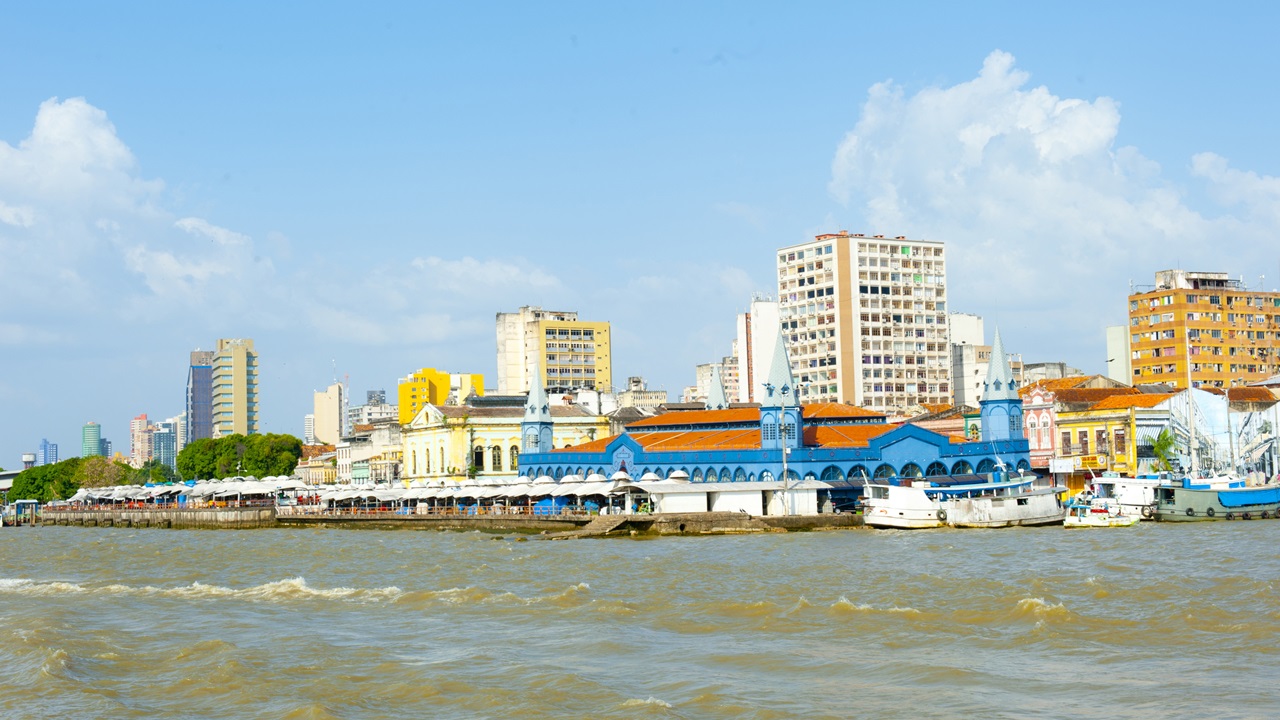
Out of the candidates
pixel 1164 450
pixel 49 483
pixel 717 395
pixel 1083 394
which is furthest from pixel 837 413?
pixel 49 483

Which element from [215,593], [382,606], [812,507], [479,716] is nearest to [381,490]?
[812,507]

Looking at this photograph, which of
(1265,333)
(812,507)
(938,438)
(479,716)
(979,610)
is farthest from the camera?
(1265,333)

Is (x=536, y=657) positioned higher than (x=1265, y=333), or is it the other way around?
(x=1265, y=333)

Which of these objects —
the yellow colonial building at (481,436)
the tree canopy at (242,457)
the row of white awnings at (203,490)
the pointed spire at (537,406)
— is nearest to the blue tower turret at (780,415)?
the pointed spire at (537,406)

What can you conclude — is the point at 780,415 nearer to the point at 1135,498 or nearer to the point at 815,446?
the point at 815,446

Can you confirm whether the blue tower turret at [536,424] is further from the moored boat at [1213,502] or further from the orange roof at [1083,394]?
the moored boat at [1213,502]

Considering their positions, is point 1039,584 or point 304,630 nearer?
point 304,630

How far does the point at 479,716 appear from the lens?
27.6 m

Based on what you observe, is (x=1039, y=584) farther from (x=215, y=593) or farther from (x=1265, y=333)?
(x=1265, y=333)

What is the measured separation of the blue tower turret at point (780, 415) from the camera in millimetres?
82250

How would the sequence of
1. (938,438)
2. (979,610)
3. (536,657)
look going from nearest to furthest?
(536,657), (979,610), (938,438)

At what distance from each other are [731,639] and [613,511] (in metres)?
48.0

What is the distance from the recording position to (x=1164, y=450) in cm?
9544

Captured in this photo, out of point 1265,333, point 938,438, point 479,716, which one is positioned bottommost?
point 479,716
